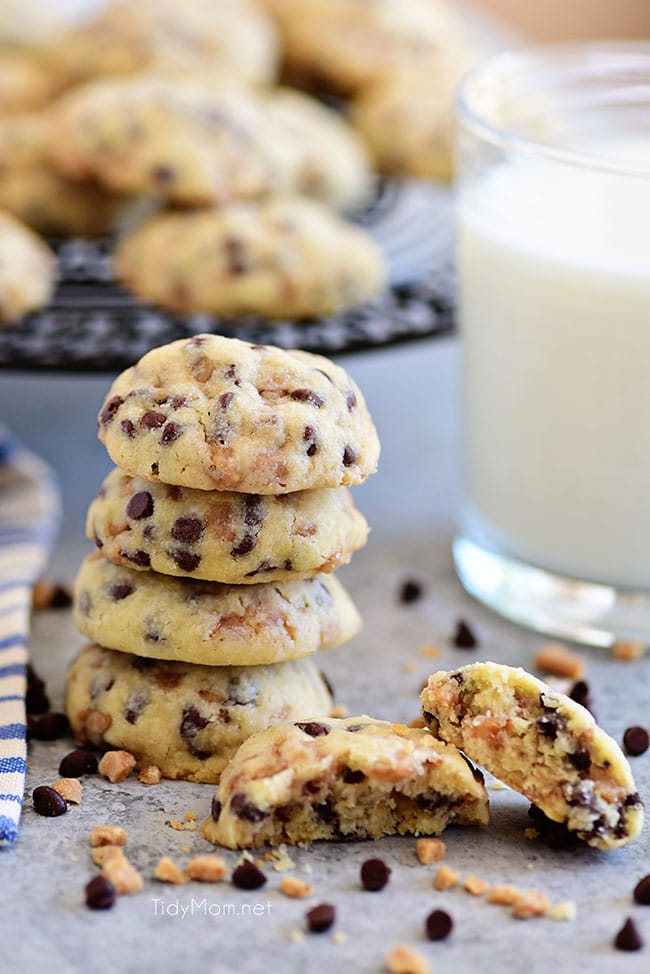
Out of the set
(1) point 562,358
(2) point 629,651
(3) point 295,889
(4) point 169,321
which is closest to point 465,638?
(2) point 629,651

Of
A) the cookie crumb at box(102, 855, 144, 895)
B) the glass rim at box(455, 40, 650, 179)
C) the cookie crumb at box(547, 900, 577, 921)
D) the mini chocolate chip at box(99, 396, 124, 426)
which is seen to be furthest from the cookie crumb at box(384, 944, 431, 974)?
the glass rim at box(455, 40, 650, 179)

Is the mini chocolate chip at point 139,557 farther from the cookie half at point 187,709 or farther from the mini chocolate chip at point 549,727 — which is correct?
the mini chocolate chip at point 549,727

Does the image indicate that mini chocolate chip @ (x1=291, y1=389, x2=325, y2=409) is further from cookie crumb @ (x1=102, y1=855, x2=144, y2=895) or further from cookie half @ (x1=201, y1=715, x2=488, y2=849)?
cookie crumb @ (x1=102, y1=855, x2=144, y2=895)

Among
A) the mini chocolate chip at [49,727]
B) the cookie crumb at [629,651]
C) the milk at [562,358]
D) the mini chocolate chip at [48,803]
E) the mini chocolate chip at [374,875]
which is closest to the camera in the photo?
the mini chocolate chip at [374,875]

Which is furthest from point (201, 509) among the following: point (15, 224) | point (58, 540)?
point (15, 224)

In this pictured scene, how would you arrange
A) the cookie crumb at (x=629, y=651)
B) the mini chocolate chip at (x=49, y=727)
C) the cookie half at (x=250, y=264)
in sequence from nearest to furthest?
the mini chocolate chip at (x=49, y=727)
the cookie crumb at (x=629, y=651)
the cookie half at (x=250, y=264)

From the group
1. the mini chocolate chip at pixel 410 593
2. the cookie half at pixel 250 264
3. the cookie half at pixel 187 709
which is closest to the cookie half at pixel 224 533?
the cookie half at pixel 187 709
